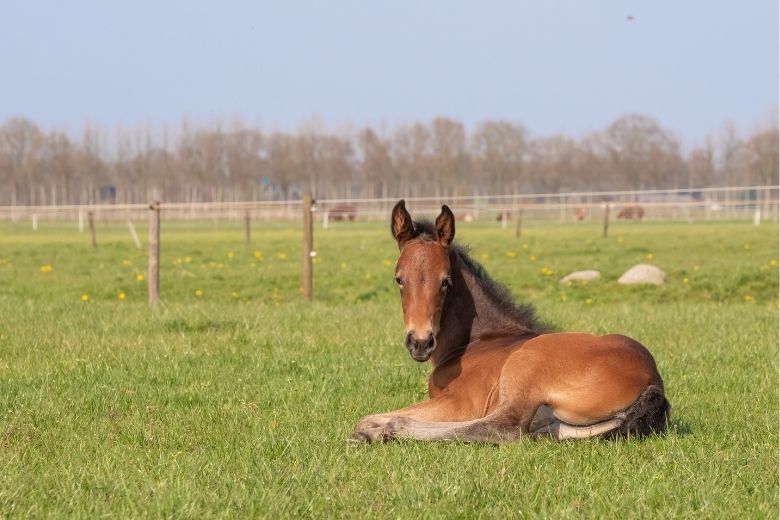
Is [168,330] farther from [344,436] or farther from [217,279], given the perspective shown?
[217,279]

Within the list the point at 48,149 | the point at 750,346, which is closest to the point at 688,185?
the point at 48,149

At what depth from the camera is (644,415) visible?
5.36 meters

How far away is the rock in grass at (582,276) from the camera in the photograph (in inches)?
730

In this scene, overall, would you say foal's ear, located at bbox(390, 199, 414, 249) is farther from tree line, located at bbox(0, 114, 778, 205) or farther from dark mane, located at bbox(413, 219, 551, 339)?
tree line, located at bbox(0, 114, 778, 205)

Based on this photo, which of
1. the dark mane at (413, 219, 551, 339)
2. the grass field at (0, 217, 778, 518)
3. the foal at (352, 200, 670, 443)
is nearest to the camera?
the grass field at (0, 217, 778, 518)

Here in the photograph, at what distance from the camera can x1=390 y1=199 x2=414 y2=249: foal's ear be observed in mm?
5898

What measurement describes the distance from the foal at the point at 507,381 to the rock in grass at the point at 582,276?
41.5ft

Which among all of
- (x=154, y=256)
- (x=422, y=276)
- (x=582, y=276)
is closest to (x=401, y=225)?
(x=422, y=276)

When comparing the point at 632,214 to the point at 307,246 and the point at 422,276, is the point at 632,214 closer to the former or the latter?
the point at 307,246

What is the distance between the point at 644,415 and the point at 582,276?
44.7 ft

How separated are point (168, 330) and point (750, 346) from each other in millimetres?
6228

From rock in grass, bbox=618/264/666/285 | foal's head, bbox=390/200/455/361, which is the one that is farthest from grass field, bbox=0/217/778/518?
rock in grass, bbox=618/264/666/285

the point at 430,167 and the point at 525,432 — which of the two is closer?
the point at 525,432

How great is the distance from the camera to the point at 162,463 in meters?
4.80
